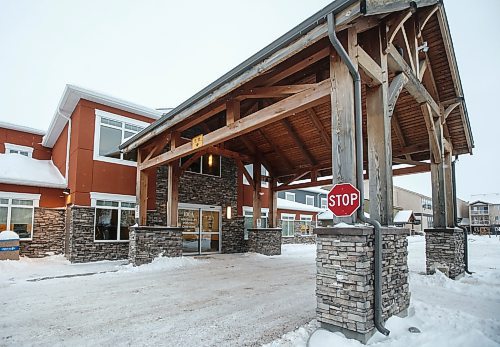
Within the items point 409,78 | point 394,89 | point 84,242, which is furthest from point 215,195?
point 394,89

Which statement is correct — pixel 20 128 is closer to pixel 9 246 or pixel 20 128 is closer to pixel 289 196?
pixel 9 246

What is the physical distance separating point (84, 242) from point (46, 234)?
213 cm

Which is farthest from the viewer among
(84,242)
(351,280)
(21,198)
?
(21,198)

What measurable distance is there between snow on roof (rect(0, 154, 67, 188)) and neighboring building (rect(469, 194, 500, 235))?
187 ft

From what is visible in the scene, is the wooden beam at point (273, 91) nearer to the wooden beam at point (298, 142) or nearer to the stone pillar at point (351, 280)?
the stone pillar at point (351, 280)

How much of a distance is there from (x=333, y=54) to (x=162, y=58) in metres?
185

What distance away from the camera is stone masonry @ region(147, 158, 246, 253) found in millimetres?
13117

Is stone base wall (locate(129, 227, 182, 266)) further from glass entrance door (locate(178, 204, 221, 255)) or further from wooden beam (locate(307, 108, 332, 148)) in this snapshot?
wooden beam (locate(307, 108, 332, 148))

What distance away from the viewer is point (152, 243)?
10.8 metres

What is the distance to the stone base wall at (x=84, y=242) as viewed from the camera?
11.0 m

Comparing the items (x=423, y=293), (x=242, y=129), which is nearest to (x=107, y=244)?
(x=242, y=129)

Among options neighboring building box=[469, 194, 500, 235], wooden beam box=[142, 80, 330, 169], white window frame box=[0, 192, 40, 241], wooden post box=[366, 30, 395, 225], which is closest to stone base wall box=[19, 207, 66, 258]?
white window frame box=[0, 192, 40, 241]

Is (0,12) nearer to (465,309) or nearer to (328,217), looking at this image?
(328,217)

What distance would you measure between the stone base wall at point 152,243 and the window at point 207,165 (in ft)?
11.9
